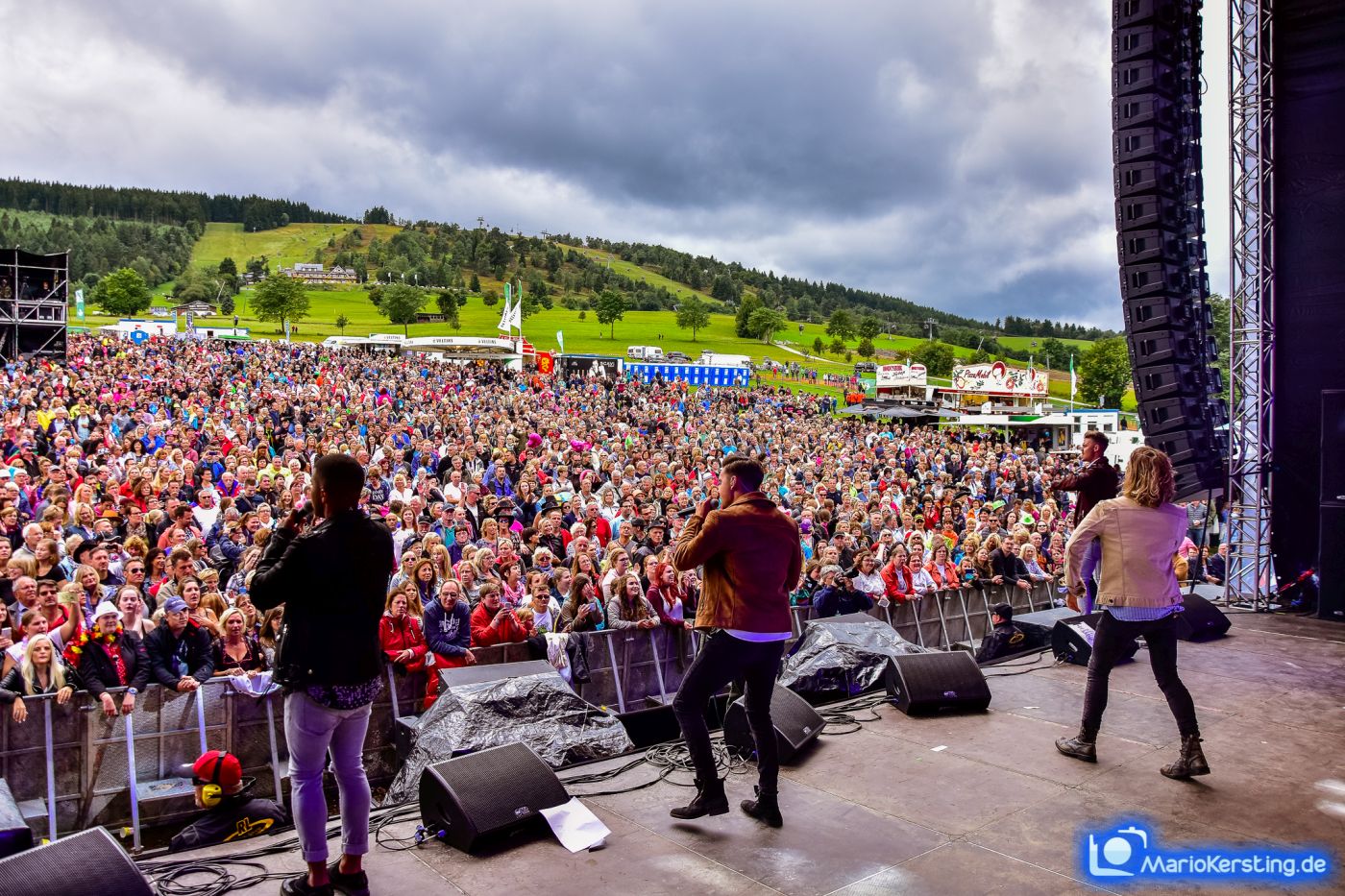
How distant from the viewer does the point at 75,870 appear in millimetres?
2742

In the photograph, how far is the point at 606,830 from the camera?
373 cm

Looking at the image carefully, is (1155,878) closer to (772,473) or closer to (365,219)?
(772,473)

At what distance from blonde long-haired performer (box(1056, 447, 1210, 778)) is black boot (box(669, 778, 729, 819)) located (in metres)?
1.95

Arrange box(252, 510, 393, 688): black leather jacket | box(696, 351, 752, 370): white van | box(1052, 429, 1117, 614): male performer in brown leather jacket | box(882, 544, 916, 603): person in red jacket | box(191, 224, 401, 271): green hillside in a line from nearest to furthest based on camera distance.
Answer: box(252, 510, 393, 688): black leather jacket < box(1052, 429, 1117, 614): male performer in brown leather jacket < box(882, 544, 916, 603): person in red jacket < box(696, 351, 752, 370): white van < box(191, 224, 401, 271): green hillside

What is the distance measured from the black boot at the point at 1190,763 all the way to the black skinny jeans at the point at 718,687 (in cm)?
207

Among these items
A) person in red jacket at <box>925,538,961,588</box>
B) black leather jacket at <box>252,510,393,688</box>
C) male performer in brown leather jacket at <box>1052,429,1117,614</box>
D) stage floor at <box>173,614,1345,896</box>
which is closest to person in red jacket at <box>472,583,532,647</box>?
stage floor at <box>173,614,1345,896</box>

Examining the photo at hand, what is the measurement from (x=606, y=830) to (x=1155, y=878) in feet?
6.91

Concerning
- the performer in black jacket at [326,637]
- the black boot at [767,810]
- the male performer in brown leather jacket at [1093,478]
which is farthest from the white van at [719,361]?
the performer in black jacket at [326,637]

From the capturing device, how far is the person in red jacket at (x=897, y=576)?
342 inches

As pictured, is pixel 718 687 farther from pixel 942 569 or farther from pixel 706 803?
pixel 942 569

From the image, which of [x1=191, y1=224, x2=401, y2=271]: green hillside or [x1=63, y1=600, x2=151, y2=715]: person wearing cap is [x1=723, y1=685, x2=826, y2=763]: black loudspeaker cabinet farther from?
[x1=191, y1=224, x2=401, y2=271]: green hillside

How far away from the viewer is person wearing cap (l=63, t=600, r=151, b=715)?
16.0ft

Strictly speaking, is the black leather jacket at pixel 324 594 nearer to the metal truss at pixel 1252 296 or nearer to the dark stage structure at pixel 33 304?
the metal truss at pixel 1252 296

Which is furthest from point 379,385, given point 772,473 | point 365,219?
point 365,219
